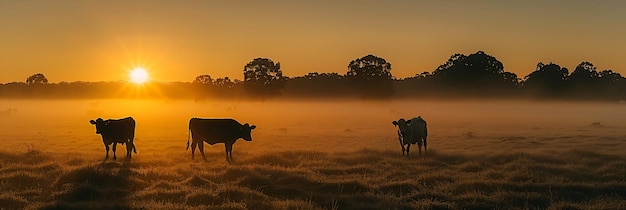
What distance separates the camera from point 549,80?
89750 millimetres

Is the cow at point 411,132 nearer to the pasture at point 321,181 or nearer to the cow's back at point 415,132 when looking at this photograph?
the cow's back at point 415,132

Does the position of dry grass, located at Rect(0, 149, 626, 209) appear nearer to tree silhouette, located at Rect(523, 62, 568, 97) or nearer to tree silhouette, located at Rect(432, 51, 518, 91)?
tree silhouette, located at Rect(432, 51, 518, 91)

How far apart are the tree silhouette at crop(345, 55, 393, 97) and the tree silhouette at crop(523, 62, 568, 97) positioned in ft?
98.1

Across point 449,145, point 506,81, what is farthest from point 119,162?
point 506,81

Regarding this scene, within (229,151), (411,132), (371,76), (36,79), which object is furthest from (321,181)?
(36,79)

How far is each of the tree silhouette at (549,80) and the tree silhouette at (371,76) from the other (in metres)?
29.9

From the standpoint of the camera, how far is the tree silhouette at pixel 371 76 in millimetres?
79312

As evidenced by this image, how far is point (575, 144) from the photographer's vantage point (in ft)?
83.5

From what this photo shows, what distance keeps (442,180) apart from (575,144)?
48.4 ft

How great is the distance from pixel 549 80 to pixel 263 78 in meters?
51.0

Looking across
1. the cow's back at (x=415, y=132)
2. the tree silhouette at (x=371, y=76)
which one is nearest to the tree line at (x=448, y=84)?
the tree silhouette at (x=371, y=76)

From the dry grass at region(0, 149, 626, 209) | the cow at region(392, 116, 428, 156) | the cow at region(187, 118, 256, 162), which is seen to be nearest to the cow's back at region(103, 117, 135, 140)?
the dry grass at region(0, 149, 626, 209)

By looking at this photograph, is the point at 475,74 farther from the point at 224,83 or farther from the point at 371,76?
the point at 224,83

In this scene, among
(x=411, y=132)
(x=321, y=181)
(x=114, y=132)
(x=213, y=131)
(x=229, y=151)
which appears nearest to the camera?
(x=321, y=181)
